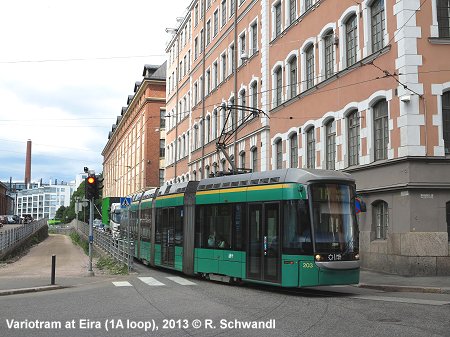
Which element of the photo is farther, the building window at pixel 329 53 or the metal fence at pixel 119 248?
the building window at pixel 329 53

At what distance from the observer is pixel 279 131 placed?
29.6 meters

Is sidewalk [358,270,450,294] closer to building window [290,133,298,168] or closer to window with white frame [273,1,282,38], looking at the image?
building window [290,133,298,168]

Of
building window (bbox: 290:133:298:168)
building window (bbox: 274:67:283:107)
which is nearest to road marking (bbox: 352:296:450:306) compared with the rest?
building window (bbox: 290:133:298:168)

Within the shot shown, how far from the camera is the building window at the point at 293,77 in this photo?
2840 centimetres

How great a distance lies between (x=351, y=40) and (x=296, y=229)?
12.2 meters

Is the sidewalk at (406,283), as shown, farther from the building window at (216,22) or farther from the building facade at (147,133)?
the building facade at (147,133)

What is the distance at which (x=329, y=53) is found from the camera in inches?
982

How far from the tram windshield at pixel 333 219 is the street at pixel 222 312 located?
1.28 metres

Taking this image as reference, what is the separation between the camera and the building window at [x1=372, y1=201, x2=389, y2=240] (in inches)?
796

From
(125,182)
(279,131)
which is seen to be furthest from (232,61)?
(125,182)

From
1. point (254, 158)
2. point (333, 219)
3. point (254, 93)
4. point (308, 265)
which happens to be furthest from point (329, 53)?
point (308, 265)

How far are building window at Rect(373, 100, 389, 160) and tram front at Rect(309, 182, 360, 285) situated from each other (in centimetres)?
697

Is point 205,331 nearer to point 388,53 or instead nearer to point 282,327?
point 282,327

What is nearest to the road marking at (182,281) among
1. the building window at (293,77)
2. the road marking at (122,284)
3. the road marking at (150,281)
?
the road marking at (150,281)
